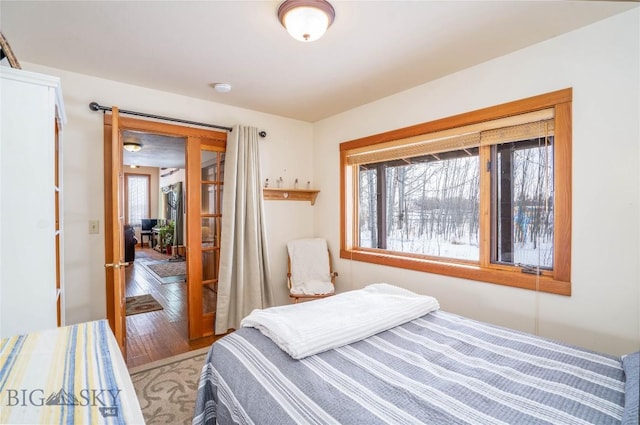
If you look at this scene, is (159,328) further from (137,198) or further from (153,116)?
(137,198)

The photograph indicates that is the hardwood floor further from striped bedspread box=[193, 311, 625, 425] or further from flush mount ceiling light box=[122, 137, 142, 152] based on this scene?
flush mount ceiling light box=[122, 137, 142, 152]

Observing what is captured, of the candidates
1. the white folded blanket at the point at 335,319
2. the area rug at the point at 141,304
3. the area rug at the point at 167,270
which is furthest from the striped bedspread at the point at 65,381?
the area rug at the point at 167,270

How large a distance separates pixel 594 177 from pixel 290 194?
2756mm

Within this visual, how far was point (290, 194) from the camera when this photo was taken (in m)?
3.72

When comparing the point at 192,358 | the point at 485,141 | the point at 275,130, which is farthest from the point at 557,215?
the point at 192,358

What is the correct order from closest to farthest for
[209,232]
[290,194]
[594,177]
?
[594,177]
[209,232]
[290,194]

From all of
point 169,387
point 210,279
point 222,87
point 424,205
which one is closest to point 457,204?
point 424,205

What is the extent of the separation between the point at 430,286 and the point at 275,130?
2.42 meters

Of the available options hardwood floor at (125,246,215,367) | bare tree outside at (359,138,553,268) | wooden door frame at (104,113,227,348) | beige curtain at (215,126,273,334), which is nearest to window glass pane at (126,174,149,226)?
hardwood floor at (125,246,215,367)

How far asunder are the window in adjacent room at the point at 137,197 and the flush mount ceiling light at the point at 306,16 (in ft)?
31.3

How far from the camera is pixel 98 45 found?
205cm

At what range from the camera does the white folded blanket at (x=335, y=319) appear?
4.60ft

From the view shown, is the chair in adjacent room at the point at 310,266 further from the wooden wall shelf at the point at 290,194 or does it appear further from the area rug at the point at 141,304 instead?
the area rug at the point at 141,304

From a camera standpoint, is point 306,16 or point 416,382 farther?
point 306,16
